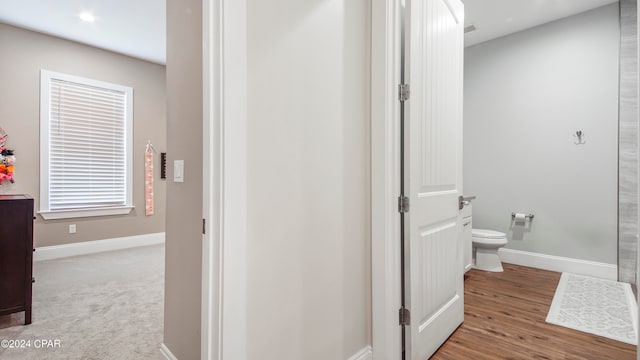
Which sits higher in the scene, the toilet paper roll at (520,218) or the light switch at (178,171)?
the light switch at (178,171)

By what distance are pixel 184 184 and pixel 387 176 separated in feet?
3.47

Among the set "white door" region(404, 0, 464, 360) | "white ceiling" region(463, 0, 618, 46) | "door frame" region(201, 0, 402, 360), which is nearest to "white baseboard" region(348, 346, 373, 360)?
"white door" region(404, 0, 464, 360)

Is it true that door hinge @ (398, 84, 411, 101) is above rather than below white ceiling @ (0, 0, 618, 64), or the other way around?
below

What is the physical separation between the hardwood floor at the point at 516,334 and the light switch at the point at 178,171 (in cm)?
180

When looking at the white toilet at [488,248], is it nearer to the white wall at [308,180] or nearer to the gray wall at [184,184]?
the white wall at [308,180]

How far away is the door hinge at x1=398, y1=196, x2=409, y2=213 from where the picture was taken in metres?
1.64

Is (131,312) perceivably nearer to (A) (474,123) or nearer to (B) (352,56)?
(B) (352,56)

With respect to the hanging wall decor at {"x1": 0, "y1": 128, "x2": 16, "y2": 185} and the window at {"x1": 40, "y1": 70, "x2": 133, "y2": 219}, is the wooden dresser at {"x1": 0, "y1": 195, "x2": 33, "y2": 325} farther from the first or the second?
the window at {"x1": 40, "y1": 70, "x2": 133, "y2": 219}

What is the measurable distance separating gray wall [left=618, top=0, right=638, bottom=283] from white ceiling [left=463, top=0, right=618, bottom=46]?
1.20 ft

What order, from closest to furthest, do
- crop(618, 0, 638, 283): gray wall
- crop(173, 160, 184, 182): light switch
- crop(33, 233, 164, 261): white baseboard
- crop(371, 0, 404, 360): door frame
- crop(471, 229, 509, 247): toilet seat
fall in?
crop(173, 160, 184, 182): light switch < crop(371, 0, 404, 360): door frame < crop(618, 0, 638, 283): gray wall < crop(471, 229, 509, 247): toilet seat < crop(33, 233, 164, 261): white baseboard

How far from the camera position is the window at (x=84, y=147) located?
3971mm

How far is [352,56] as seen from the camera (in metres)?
1.64

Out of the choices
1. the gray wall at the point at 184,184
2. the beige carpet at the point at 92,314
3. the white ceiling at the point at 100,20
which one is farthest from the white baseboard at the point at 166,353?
the white ceiling at the point at 100,20

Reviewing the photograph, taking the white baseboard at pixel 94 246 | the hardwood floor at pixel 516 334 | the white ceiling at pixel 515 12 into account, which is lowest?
the hardwood floor at pixel 516 334
